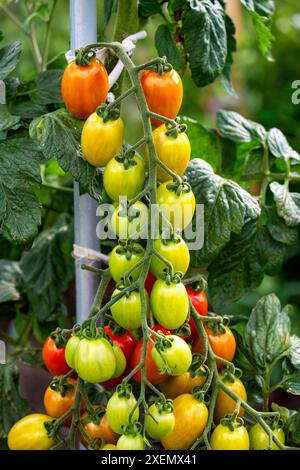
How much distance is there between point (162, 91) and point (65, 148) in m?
0.11

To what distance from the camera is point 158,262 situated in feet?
2.23

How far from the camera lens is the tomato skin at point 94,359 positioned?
2.19 feet

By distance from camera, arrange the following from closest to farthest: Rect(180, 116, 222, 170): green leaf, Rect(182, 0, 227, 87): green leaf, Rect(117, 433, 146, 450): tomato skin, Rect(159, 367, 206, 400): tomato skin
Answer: Rect(117, 433, 146, 450): tomato skin → Rect(159, 367, 206, 400): tomato skin → Rect(182, 0, 227, 87): green leaf → Rect(180, 116, 222, 170): green leaf

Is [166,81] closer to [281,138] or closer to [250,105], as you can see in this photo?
[281,138]

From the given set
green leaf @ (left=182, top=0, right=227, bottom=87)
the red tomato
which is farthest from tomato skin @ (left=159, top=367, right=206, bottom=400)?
green leaf @ (left=182, top=0, right=227, bottom=87)

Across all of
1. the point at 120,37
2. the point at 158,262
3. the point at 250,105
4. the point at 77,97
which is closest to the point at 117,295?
the point at 158,262

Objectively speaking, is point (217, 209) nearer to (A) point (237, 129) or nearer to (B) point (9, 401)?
(A) point (237, 129)

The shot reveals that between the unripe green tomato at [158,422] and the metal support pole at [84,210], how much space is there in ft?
0.78

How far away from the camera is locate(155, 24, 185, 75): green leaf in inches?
35.3

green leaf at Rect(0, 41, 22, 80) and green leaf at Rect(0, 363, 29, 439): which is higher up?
green leaf at Rect(0, 41, 22, 80)

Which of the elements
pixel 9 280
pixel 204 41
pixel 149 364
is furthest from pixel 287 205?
pixel 9 280

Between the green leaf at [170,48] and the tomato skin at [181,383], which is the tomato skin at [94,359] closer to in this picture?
the tomato skin at [181,383]

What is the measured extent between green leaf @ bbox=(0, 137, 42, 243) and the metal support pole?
0.22ft

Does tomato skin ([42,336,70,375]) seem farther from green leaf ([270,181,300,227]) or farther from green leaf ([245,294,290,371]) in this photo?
green leaf ([270,181,300,227])
